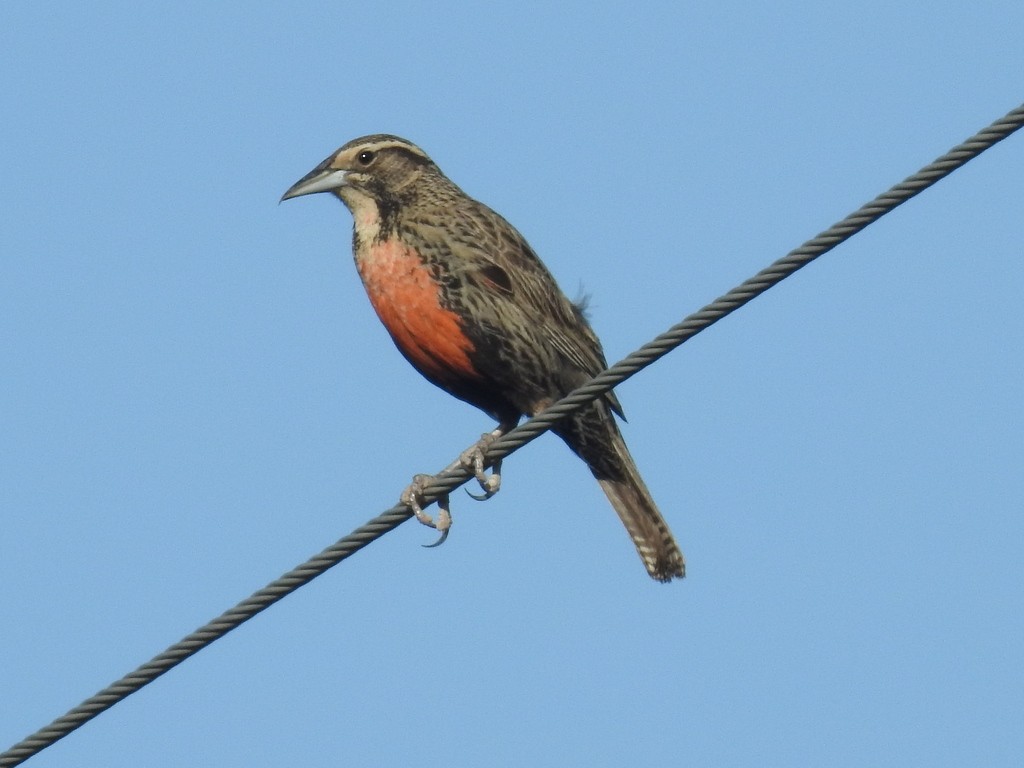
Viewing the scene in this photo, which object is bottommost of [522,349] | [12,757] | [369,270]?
[12,757]

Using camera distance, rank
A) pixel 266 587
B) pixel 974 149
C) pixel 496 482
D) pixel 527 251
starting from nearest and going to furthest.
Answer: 1. pixel 974 149
2. pixel 266 587
3. pixel 496 482
4. pixel 527 251

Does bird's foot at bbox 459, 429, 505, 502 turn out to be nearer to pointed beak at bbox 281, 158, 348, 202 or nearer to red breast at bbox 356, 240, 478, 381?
red breast at bbox 356, 240, 478, 381

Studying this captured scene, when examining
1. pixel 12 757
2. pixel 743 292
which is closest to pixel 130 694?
pixel 12 757

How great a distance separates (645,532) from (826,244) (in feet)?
16.3

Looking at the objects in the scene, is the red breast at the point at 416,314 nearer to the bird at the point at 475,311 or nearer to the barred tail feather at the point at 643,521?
the bird at the point at 475,311

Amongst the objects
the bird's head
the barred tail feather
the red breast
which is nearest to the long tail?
the barred tail feather

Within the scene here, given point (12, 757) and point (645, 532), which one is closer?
point (12, 757)

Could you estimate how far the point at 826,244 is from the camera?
7.77 m

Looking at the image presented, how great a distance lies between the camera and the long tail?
12250 millimetres

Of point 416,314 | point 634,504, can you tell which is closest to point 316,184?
point 416,314

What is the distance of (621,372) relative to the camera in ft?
27.1

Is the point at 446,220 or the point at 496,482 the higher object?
the point at 446,220

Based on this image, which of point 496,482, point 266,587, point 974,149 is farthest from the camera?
point 496,482

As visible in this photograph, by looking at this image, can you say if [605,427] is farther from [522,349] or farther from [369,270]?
[369,270]
